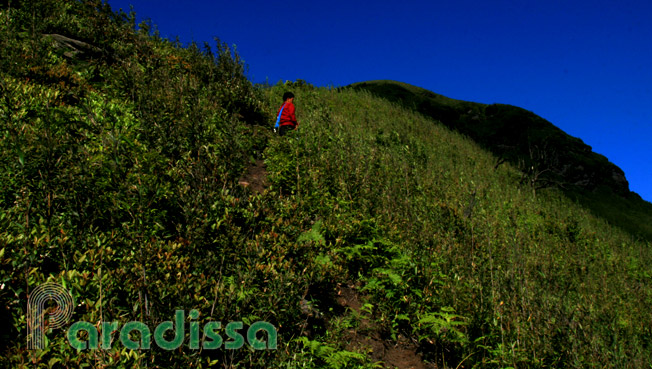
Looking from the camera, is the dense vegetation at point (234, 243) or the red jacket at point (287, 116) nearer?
the dense vegetation at point (234, 243)

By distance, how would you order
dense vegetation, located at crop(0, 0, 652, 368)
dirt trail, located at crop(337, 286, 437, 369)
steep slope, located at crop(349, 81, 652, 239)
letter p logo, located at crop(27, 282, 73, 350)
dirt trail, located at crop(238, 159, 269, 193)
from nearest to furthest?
letter p logo, located at crop(27, 282, 73, 350) → dense vegetation, located at crop(0, 0, 652, 368) → dirt trail, located at crop(337, 286, 437, 369) → dirt trail, located at crop(238, 159, 269, 193) → steep slope, located at crop(349, 81, 652, 239)

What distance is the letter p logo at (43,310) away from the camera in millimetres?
2284

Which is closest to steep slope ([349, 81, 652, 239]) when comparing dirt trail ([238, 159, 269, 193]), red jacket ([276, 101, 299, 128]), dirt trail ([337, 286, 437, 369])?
red jacket ([276, 101, 299, 128])

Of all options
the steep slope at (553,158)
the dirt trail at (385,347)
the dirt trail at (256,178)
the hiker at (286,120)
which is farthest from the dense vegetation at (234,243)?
the steep slope at (553,158)

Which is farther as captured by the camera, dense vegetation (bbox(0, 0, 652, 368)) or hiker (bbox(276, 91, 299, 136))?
hiker (bbox(276, 91, 299, 136))

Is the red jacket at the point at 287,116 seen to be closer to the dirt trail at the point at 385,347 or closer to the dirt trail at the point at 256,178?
the dirt trail at the point at 256,178

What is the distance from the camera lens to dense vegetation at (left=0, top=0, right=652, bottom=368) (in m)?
2.81

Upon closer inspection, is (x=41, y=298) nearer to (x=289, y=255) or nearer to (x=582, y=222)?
(x=289, y=255)

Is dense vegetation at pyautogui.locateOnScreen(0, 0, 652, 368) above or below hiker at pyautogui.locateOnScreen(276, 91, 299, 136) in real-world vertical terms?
below

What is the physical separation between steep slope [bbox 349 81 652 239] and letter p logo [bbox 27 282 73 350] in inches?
576

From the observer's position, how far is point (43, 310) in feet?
7.93

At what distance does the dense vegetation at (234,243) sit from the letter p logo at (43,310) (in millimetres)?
75

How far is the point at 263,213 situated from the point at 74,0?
10.9 metres

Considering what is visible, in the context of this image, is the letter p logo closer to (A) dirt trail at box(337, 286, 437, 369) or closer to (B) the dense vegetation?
(B) the dense vegetation
